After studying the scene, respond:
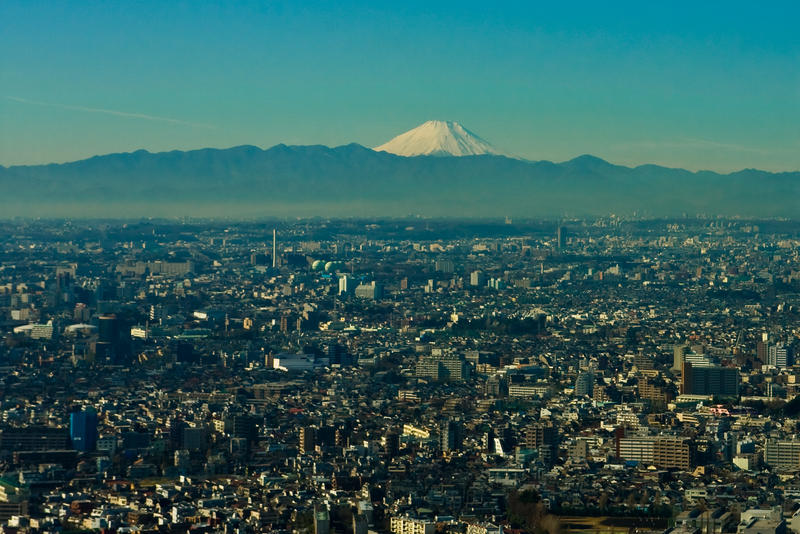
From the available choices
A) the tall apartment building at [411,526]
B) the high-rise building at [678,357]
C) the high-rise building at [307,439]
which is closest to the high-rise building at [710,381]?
the high-rise building at [678,357]

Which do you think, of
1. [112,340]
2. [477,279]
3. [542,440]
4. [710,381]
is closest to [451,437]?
[542,440]

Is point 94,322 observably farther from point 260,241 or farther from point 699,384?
point 260,241

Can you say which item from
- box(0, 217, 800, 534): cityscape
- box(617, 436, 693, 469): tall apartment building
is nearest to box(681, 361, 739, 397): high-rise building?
box(0, 217, 800, 534): cityscape

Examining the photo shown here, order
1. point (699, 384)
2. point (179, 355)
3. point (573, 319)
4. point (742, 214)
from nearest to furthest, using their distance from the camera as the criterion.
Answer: point (699, 384), point (179, 355), point (573, 319), point (742, 214)

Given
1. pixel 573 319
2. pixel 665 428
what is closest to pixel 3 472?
pixel 665 428

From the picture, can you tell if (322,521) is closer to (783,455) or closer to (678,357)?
(783,455)
